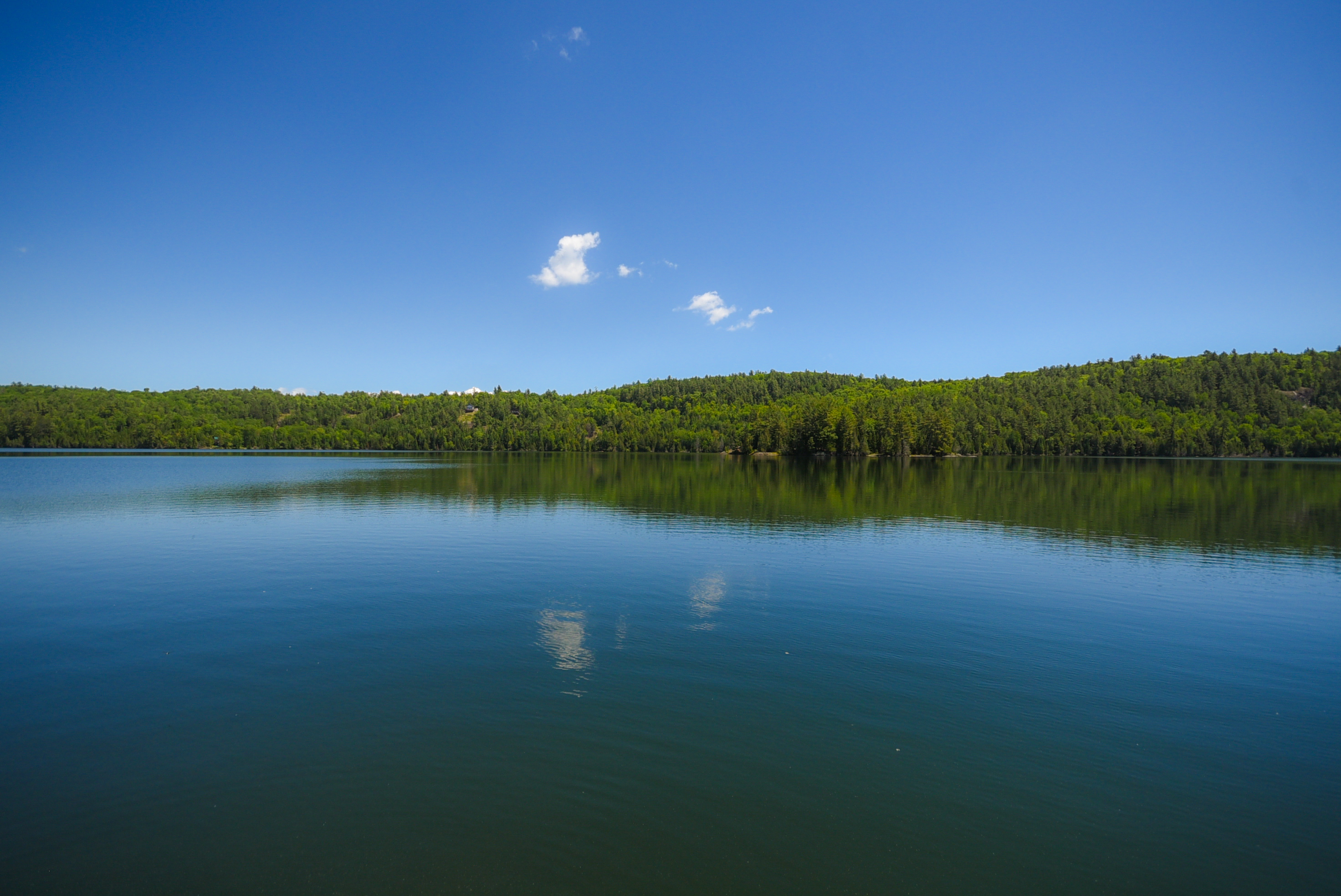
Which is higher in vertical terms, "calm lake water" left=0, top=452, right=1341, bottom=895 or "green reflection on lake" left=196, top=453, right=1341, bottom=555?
"green reflection on lake" left=196, top=453, right=1341, bottom=555

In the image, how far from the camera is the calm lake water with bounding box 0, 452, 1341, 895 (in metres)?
7.49

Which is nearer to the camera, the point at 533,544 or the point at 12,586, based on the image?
the point at 12,586

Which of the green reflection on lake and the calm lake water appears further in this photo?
the green reflection on lake

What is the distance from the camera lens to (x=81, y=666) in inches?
519

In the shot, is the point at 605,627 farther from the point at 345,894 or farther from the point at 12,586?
the point at 12,586

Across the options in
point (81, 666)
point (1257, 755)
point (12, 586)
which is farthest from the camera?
point (12, 586)

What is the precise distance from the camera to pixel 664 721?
1093 cm

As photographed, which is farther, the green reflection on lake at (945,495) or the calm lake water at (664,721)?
the green reflection on lake at (945,495)

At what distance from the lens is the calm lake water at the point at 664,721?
7.49 metres

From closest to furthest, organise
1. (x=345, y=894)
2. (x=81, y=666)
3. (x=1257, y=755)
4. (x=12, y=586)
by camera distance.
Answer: (x=345, y=894) < (x=1257, y=755) < (x=81, y=666) < (x=12, y=586)

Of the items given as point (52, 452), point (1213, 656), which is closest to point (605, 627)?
point (1213, 656)

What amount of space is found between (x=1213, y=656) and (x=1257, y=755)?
5768mm

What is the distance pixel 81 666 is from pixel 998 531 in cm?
3665

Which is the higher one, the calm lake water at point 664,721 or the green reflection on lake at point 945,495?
the green reflection on lake at point 945,495
